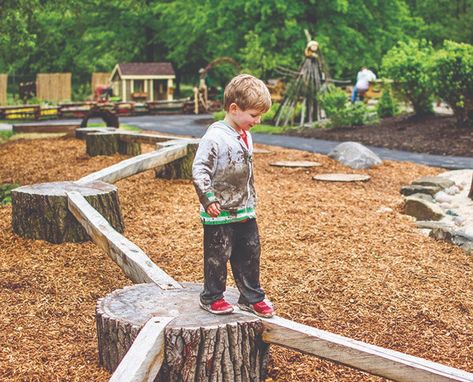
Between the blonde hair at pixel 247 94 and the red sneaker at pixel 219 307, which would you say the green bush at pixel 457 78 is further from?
the red sneaker at pixel 219 307

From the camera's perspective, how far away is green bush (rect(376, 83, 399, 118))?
802 inches

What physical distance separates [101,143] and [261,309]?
921cm

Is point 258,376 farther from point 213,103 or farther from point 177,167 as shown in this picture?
point 213,103

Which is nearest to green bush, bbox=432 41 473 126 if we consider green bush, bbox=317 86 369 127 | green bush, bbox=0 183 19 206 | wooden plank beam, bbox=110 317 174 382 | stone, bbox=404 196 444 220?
green bush, bbox=317 86 369 127

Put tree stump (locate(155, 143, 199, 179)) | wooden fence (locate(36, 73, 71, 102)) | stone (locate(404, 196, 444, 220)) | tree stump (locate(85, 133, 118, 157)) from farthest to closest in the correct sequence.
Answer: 1. wooden fence (locate(36, 73, 71, 102))
2. tree stump (locate(85, 133, 118, 157))
3. tree stump (locate(155, 143, 199, 179))
4. stone (locate(404, 196, 444, 220))

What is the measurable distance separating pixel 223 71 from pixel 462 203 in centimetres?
2944

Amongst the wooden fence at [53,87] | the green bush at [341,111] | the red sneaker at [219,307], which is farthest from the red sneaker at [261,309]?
the wooden fence at [53,87]

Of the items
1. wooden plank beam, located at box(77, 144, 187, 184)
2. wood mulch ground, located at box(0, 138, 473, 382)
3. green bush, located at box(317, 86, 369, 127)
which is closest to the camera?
wood mulch ground, located at box(0, 138, 473, 382)

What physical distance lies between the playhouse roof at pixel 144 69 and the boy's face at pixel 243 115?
31.1 metres

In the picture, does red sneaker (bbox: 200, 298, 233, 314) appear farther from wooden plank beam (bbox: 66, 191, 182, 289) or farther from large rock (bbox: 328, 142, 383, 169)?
large rock (bbox: 328, 142, 383, 169)

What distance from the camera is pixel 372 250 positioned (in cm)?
640

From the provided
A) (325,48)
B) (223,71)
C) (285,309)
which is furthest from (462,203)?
(223,71)

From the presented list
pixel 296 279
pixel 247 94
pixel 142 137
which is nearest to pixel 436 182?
pixel 142 137

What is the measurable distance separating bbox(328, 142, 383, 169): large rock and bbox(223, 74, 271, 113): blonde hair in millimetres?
8652
